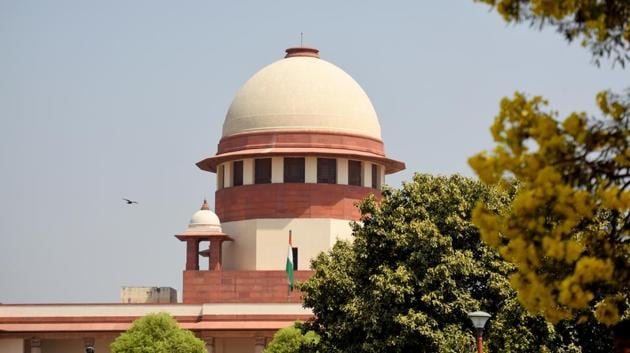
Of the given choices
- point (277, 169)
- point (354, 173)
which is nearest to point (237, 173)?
point (277, 169)

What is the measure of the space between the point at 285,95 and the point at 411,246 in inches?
1094

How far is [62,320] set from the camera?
64062mm

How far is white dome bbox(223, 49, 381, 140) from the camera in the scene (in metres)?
65.4

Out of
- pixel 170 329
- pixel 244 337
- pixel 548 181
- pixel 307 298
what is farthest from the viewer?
pixel 244 337

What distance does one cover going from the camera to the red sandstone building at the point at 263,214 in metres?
63.3

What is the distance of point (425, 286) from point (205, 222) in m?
28.6

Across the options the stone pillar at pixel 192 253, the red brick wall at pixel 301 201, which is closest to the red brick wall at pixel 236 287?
the stone pillar at pixel 192 253

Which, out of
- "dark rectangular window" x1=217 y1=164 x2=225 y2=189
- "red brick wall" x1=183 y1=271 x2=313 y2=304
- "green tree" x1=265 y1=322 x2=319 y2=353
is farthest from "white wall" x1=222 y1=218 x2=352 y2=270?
"green tree" x1=265 y1=322 x2=319 y2=353

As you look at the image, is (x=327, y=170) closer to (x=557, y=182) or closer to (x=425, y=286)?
(x=425, y=286)

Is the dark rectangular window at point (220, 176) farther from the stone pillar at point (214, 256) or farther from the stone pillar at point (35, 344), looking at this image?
the stone pillar at point (35, 344)

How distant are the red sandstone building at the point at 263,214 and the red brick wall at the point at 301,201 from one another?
0.04m

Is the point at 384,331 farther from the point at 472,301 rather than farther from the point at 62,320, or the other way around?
the point at 62,320

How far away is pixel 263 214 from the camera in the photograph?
64812mm

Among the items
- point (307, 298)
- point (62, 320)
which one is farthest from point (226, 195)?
point (307, 298)
